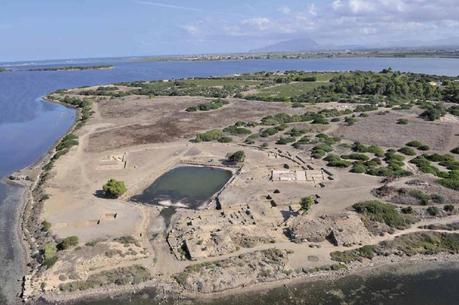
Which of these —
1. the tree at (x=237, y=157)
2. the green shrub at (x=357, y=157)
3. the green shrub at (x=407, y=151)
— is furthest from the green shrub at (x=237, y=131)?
the green shrub at (x=407, y=151)

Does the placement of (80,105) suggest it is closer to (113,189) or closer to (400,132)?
(113,189)

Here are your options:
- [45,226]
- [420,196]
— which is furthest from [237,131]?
[45,226]

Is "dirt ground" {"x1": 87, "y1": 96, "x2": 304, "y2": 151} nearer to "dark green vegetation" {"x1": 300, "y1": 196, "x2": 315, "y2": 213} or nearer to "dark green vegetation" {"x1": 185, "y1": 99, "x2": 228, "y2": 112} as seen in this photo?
"dark green vegetation" {"x1": 185, "y1": 99, "x2": 228, "y2": 112}

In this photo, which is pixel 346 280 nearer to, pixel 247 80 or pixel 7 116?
pixel 7 116

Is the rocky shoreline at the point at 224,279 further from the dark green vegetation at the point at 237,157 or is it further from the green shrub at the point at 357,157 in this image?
the dark green vegetation at the point at 237,157

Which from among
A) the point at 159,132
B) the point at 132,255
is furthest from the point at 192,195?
the point at 159,132
